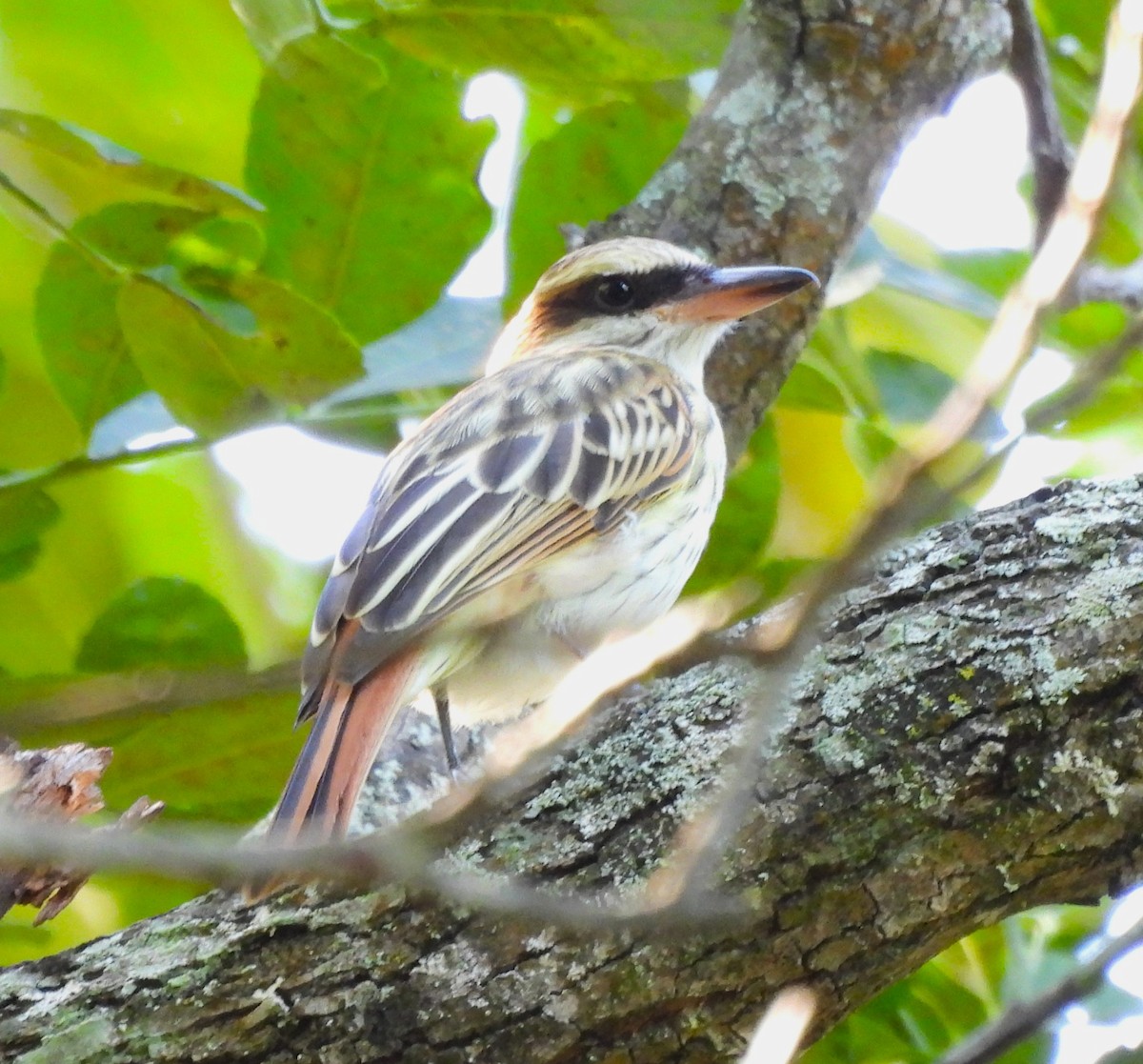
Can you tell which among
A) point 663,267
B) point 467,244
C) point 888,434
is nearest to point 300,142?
point 467,244

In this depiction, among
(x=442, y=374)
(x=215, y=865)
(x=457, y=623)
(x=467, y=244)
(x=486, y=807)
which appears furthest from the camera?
(x=467, y=244)

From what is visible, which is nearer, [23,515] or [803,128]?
[23,515]

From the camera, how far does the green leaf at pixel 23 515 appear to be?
264 cm

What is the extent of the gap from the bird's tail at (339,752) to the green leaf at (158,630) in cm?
41

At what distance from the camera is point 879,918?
1920 mm

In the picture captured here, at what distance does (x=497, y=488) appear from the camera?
110 inches

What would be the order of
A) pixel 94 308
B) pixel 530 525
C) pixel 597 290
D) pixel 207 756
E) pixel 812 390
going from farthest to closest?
pixel 597 290, pixel 812 390, pixel 94 308, pixel 530 525, pixel 207 756

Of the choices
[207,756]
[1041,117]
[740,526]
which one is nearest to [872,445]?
[740,526]

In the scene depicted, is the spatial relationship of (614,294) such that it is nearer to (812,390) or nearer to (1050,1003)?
(812,390)

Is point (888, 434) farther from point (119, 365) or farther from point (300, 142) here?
point (119, 365)

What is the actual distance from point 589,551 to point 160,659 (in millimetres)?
823

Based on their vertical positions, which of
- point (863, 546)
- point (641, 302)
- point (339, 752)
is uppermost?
point (641, 302)

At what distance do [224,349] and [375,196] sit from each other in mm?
539

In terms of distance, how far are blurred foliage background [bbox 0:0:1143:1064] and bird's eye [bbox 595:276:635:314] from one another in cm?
14
